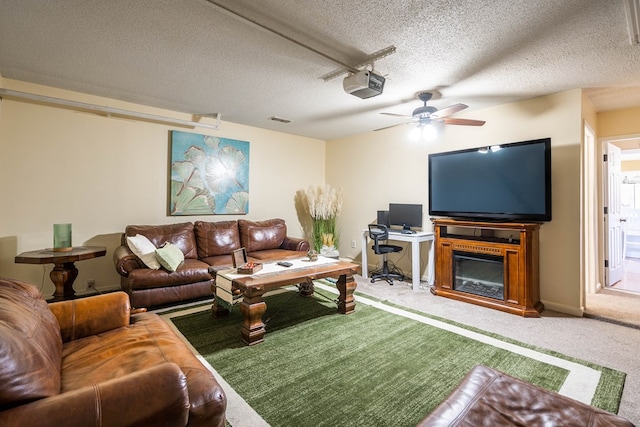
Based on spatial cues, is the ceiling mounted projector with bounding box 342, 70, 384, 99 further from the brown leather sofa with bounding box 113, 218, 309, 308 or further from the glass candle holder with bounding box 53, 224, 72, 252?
the glass candle holder with bounding box 53, 224, 72, 252

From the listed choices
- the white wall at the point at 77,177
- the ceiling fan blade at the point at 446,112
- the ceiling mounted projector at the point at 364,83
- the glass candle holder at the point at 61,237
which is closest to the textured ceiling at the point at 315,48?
the ceiling mounted projector at the point at 364,83

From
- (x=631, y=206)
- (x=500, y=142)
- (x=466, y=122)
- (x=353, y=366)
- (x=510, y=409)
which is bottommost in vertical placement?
(x=353, y=366)

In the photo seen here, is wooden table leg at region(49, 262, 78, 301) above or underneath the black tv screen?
underneath

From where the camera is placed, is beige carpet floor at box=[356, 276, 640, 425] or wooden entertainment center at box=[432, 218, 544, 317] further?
wooden entertainment center at box=[432, 218, 544, 317]

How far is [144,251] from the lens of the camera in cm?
340

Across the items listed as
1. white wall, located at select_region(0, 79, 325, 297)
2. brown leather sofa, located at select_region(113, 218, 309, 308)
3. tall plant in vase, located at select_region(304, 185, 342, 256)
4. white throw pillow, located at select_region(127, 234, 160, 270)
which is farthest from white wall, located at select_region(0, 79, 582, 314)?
tall plant in vase, located at select_region(304, 185, 342, 256)

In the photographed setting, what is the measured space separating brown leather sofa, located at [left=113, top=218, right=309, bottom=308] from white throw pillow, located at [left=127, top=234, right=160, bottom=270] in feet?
0.20

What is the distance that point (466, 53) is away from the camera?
2.53m

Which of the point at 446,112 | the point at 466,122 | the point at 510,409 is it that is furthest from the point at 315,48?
the point at 510,409

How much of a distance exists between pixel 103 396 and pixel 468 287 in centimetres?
390

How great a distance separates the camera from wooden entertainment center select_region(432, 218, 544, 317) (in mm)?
3291

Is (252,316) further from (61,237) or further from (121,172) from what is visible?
(121,172)

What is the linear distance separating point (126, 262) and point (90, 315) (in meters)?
1.69

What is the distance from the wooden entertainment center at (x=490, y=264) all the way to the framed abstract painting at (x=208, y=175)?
3126 mm
